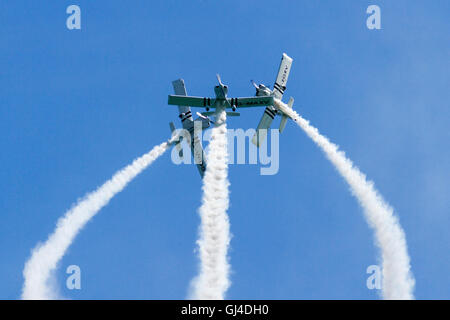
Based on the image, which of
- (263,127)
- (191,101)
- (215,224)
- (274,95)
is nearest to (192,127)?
(263,127)

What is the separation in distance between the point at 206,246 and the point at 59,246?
39.5 ft

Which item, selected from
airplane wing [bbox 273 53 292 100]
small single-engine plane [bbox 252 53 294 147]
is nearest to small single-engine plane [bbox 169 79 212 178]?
small single-engine plane [bbox 252 53 294 147]

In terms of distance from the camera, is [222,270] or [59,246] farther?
[59,246]

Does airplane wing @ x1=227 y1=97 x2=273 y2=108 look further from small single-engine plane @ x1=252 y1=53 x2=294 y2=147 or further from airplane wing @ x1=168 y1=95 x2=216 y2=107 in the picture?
small single-engine plane @ x1=252 y1=53 x2=294 y2=147

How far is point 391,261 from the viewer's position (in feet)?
177

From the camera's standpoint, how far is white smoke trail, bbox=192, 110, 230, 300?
50.9m

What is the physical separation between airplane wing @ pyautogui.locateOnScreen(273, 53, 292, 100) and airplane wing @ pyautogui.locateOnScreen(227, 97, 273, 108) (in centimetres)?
1440

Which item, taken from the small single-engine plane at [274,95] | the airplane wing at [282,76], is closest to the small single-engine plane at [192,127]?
the small single-engine plane at [274,95]

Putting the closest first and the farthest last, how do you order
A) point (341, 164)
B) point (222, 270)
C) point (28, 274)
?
1. point (222, 270)
2. point (28, 274)
3. point (341, 164)

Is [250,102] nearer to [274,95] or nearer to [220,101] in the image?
[220,101]

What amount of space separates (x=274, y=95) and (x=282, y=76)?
2762mm

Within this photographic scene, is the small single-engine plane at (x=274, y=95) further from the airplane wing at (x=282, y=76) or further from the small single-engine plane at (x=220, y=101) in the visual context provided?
the small single-engine plane at (x=220, y=101)
